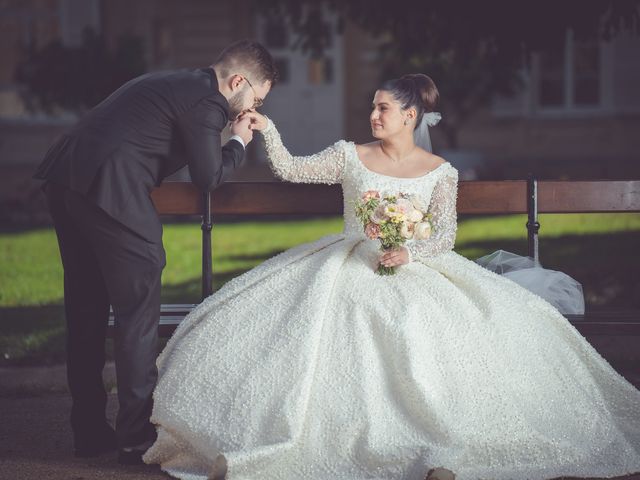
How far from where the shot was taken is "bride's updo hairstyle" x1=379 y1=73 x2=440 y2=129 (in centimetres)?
504

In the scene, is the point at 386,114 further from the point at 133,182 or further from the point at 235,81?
the point at 133,182

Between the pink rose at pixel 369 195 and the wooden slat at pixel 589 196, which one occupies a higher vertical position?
the pink rose at pixel 369 195

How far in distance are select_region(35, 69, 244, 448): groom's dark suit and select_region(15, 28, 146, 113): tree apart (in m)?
10.3

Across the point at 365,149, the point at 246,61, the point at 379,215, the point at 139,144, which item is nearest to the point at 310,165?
the point at 365,149

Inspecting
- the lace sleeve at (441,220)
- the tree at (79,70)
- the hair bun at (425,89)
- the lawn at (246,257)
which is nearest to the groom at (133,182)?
the hair bun at (425,89)

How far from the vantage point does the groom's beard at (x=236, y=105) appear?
459cm

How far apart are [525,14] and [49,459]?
4.91m

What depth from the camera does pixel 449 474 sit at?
13.3ft

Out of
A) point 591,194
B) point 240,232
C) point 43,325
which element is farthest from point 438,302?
point 240,232

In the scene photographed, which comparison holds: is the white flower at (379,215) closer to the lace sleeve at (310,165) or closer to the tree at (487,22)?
the lace sleeve at (310,165)

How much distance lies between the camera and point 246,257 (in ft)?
35.2

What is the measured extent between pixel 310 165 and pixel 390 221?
28.7 inches

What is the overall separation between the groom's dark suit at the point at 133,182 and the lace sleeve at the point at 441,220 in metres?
0.96

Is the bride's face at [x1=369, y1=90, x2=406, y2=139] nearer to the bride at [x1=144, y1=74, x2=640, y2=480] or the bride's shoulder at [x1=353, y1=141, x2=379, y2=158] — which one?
the bride's shoulder at [x1=353, y1=141, x2=379, y2=158]
